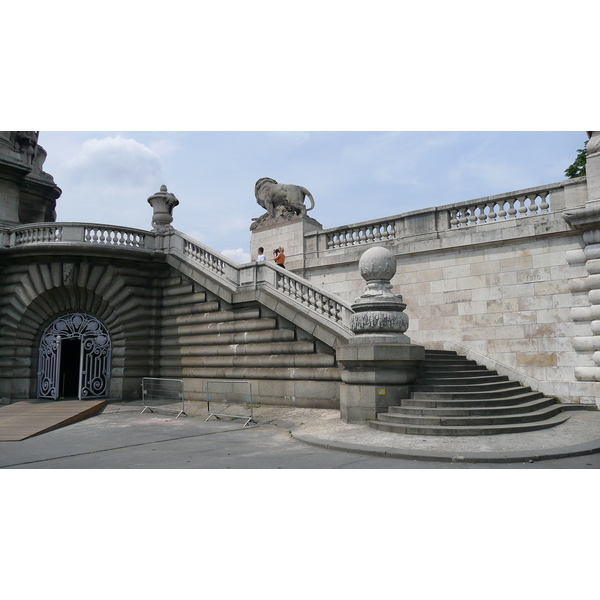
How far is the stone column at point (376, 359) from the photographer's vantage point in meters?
9.73

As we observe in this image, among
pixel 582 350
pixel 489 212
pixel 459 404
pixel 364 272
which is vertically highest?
pixel 489 212

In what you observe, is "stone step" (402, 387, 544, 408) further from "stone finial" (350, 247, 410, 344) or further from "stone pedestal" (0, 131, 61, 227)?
"stone pedestal" (0, 131, 61, 227)

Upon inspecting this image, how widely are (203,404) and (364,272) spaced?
6.23 m

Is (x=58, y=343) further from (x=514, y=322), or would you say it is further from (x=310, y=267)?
(x=514, y=322)

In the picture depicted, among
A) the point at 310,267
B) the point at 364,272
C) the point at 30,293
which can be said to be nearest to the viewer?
the point at 364,272

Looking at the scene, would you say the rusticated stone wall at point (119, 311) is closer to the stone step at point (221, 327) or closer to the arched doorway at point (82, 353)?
the stone step at point (221, 327)

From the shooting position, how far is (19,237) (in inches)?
636

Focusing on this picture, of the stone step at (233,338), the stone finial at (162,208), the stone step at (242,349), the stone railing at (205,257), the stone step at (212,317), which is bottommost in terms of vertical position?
the stone step at (242,349)

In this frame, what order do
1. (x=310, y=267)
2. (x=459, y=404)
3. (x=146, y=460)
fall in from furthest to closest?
(x=310, y=267), (x=459, y=404), (x=146, y=460)

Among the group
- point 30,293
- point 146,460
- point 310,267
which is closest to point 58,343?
point 30,293

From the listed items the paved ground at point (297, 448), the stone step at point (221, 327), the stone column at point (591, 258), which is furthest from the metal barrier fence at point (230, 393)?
the stone column at point (591, 258)

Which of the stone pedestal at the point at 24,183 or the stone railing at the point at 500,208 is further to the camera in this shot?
the stone pedestal at the point at 24,183

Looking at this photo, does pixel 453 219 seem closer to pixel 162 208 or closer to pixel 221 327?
pixel 221 327

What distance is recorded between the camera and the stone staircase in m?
8.73
